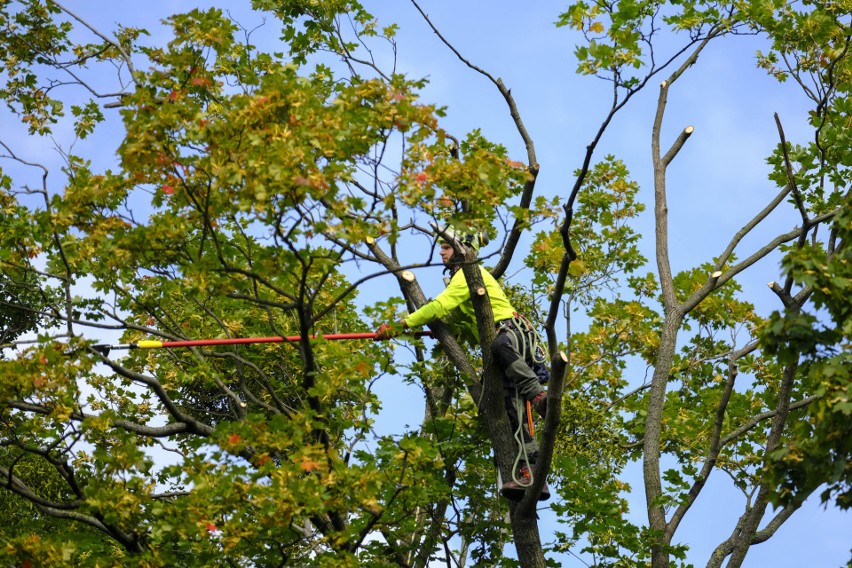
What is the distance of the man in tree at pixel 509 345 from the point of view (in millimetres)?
9031

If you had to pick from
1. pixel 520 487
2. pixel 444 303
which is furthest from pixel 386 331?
pixel 520 487

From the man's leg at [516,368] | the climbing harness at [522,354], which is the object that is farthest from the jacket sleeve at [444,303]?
the man's leg at [516,368]

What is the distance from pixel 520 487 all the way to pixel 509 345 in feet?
3.91

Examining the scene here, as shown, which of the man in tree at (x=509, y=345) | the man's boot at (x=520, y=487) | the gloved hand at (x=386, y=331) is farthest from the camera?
the gloved hand at (x=386, y=331)

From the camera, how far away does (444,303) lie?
9.48 meters

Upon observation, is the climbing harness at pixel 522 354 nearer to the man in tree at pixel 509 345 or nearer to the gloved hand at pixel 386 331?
the man in tree at pixel 509 345

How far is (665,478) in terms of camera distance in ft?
35.2

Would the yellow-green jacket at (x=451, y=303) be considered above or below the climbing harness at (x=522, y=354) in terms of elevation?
above

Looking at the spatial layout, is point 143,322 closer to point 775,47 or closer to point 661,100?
point 661,100

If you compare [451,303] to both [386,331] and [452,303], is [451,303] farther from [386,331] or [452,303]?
[386,331]

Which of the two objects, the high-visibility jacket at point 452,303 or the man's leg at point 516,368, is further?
the high-visibility jacket at point 452,303

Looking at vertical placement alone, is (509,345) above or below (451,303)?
below

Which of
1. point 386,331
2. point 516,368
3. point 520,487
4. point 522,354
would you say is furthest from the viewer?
point 386,331

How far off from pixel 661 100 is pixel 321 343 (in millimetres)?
5960
